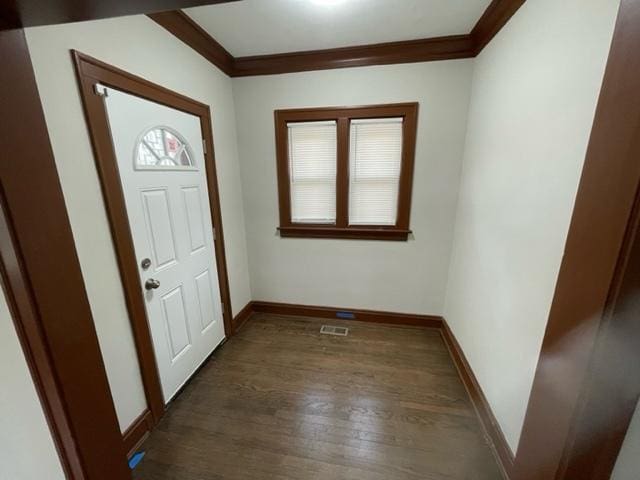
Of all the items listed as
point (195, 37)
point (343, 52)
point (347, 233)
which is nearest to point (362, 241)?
point (347, 233)

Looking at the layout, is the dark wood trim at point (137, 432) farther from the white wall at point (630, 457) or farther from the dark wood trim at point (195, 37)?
the dark wood trim at point (195, 37)

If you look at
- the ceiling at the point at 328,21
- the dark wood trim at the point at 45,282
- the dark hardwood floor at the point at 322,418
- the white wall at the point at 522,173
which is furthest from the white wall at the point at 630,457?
the ceiling at the point at 328,21

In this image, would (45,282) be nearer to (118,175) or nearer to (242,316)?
(118,175)

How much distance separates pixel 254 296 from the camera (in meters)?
2.91

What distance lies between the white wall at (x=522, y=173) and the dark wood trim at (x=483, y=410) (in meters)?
0.05

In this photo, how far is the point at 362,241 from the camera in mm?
2533

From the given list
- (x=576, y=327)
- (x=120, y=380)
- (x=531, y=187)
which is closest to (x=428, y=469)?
(x=576, y=327)

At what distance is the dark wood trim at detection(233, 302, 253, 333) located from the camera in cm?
259

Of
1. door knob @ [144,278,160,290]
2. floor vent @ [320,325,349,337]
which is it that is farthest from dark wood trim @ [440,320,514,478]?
door knob @ [144,278,160,290]

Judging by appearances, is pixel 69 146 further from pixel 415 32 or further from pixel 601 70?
pixel 415 32

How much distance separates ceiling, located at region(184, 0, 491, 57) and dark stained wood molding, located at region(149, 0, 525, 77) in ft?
0.17

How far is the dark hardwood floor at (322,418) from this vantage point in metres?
1.39

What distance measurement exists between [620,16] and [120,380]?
2.41m

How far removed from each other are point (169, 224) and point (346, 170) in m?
1.51
